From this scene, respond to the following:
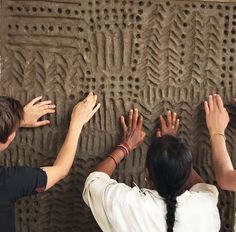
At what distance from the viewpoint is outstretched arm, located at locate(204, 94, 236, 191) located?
4.03 ft

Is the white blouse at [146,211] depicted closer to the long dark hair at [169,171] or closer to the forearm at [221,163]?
the long dark hair at [169,171]

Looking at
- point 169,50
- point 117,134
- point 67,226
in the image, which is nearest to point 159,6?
point 169,50

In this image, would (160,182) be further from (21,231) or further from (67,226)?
(21,231)

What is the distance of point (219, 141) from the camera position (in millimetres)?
1338

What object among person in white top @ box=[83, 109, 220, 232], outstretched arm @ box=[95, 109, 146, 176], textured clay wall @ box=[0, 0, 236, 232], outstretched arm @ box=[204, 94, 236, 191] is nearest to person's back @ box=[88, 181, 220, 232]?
person in white top @ box=[83, 109, 220, 232]

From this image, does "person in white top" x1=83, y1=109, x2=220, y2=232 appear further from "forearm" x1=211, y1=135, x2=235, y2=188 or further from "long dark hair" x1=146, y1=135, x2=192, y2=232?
"forearm" x1=211, y1=135, x2=235, y2=188

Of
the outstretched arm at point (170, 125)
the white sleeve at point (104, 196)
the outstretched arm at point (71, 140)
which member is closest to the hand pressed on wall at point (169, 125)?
the outstretched arm at point (170, 125)

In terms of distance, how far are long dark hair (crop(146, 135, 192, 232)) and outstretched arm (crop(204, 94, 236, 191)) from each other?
245mm

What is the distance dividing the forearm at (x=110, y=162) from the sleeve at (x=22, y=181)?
25 centimetres

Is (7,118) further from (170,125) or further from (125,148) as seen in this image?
(170,125)

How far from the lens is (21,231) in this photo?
1.50 metres

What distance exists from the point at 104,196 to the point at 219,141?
0.47 metres

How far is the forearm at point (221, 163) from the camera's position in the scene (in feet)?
4.04

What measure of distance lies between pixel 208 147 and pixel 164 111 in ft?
0.71
